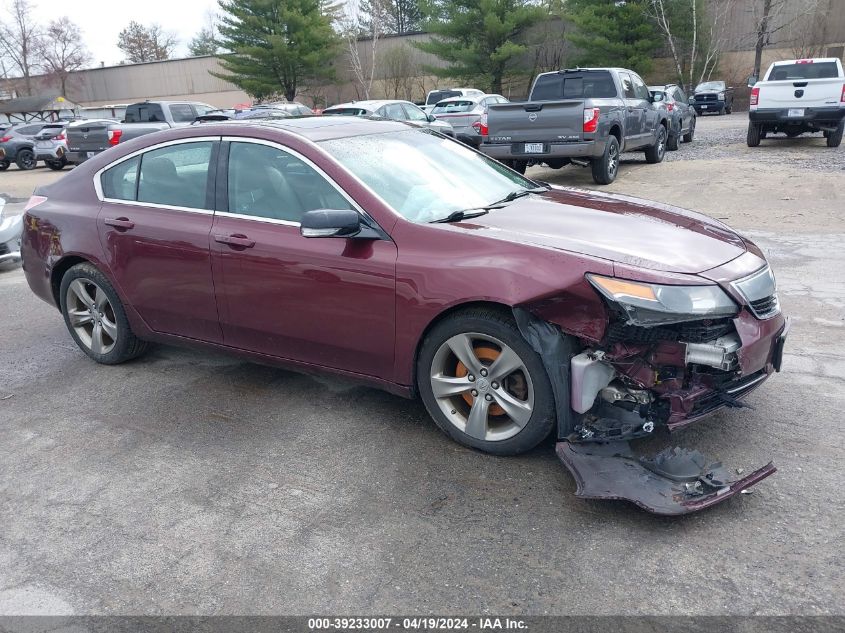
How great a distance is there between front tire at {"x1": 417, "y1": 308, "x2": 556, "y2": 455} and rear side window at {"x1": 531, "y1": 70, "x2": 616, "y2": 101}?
10704 millimetres

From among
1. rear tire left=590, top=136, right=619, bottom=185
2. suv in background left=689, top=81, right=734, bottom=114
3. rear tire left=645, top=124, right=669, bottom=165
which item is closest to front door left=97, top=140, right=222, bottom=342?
rear tire left=590, top=136, right=619, bottom=185

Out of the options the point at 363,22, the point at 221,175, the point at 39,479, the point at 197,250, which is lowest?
the point at 39,479

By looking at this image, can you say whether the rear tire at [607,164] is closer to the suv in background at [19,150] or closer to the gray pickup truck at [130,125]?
the gray pickup truck at [130,125]

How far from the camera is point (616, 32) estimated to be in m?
39.3

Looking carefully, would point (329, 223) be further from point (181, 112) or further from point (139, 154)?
point (181, 112)

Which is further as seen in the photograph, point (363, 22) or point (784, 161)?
point (363, 22)

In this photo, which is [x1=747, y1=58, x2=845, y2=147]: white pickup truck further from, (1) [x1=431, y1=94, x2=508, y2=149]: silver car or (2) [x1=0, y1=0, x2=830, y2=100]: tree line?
(2) [x1=0, y1=0, x2=830, y2=100]: tree line

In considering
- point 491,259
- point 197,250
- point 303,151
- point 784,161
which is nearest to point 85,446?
point 197,250

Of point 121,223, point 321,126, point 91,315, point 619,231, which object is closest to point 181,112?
point 91,315

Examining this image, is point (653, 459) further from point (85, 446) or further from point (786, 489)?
point (85, 446)

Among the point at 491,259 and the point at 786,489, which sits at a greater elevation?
the point at 491,259

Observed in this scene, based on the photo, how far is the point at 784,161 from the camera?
1449 centimetres

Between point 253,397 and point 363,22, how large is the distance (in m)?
59.1

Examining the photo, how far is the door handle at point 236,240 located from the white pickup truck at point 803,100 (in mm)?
15126
